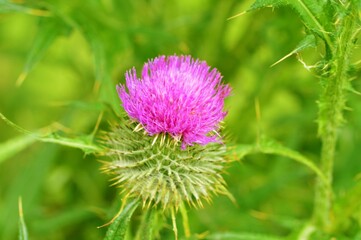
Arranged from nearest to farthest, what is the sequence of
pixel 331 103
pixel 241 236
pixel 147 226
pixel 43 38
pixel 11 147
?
pixel 147 226 < pixel 331 103 < pixel 241 236 < pixel 11 147 < pixel 43 38

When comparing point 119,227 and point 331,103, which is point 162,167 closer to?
point 119,227

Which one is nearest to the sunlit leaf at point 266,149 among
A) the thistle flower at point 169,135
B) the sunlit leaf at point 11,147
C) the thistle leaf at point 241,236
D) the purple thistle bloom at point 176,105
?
the thistle flower at point 169,135

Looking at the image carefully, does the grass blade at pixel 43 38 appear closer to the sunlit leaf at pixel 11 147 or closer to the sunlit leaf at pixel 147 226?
the sunlit leaf at pixel 11 147

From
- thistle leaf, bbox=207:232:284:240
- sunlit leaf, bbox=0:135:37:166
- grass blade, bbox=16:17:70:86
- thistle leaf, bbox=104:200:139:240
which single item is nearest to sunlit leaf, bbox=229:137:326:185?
thistle leaf, bbox=207:232:284:240

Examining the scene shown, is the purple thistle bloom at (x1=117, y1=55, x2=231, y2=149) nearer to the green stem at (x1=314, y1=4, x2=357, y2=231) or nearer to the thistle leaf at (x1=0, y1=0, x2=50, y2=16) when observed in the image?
the green stem at (x1=314, y1=4, x2=357, y2=231)

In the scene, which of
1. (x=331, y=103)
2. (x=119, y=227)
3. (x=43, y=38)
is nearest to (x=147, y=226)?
(x=119, y=227)

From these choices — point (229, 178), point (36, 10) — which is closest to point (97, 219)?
point (229, 178)
